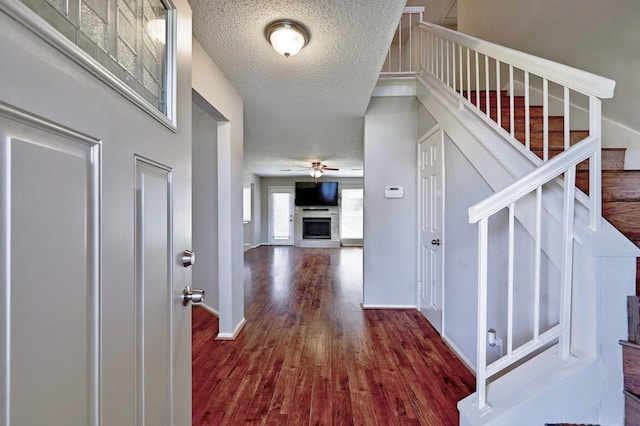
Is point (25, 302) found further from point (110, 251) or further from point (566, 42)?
point (566, 42)

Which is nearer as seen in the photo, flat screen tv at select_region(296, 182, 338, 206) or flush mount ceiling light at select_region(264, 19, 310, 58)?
flush mount ceiling light at select_region(264, 19, 310, 58)

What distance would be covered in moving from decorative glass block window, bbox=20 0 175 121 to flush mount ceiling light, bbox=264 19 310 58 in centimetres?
88

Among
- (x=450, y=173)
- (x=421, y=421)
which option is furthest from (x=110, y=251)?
(x=450, y=173)

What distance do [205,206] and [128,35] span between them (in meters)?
2.55

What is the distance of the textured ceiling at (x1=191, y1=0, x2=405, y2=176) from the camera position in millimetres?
1500

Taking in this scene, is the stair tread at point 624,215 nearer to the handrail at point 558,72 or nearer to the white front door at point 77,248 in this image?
the handrail at point 558,72

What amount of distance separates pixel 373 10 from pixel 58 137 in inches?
63.4

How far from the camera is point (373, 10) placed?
1.50 meters

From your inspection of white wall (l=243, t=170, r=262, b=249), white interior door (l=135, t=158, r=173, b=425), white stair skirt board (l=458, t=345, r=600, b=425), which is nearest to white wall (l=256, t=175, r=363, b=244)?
white wall (l=243, t=170, r=262, b=249)

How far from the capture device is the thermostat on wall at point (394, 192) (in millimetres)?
3035

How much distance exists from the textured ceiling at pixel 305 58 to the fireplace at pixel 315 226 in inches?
211

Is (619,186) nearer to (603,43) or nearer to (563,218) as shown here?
(563,218)

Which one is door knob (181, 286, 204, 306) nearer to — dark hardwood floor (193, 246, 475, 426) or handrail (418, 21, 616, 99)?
dark hardwood floor (193, 246, 475, 426)

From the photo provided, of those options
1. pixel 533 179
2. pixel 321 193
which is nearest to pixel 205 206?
pixel 533 179
